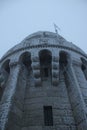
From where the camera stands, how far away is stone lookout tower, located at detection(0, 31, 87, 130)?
9.36 metres

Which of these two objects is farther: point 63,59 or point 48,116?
point 63,59

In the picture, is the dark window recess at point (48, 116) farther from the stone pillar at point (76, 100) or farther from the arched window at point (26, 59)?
the arched window at point (26, 59)

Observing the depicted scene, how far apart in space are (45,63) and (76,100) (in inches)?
157

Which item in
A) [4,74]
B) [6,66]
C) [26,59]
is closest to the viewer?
[4,74]

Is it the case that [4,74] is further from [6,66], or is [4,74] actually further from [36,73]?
[36,73]

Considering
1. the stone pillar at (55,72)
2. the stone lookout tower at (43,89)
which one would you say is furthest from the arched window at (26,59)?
the stone pillar at (55,72)

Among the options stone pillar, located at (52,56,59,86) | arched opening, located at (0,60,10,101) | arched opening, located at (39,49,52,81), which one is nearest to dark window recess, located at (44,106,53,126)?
stone pillar, located at (52,56,59,86)

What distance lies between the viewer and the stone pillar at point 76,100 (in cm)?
902

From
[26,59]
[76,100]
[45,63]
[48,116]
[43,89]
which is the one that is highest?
[26,59]

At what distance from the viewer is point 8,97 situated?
9.84 metres

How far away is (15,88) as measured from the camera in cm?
1041

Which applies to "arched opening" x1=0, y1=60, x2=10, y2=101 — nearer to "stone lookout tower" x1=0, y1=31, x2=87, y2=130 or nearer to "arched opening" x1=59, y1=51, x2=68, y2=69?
"stone lookout tower" x1=0, y1=31, x2=87, y2=130

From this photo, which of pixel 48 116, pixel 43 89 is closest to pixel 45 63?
pixel 43 89

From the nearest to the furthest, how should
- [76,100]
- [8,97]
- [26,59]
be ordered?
[8,97]
[76,100]
[26,59]
